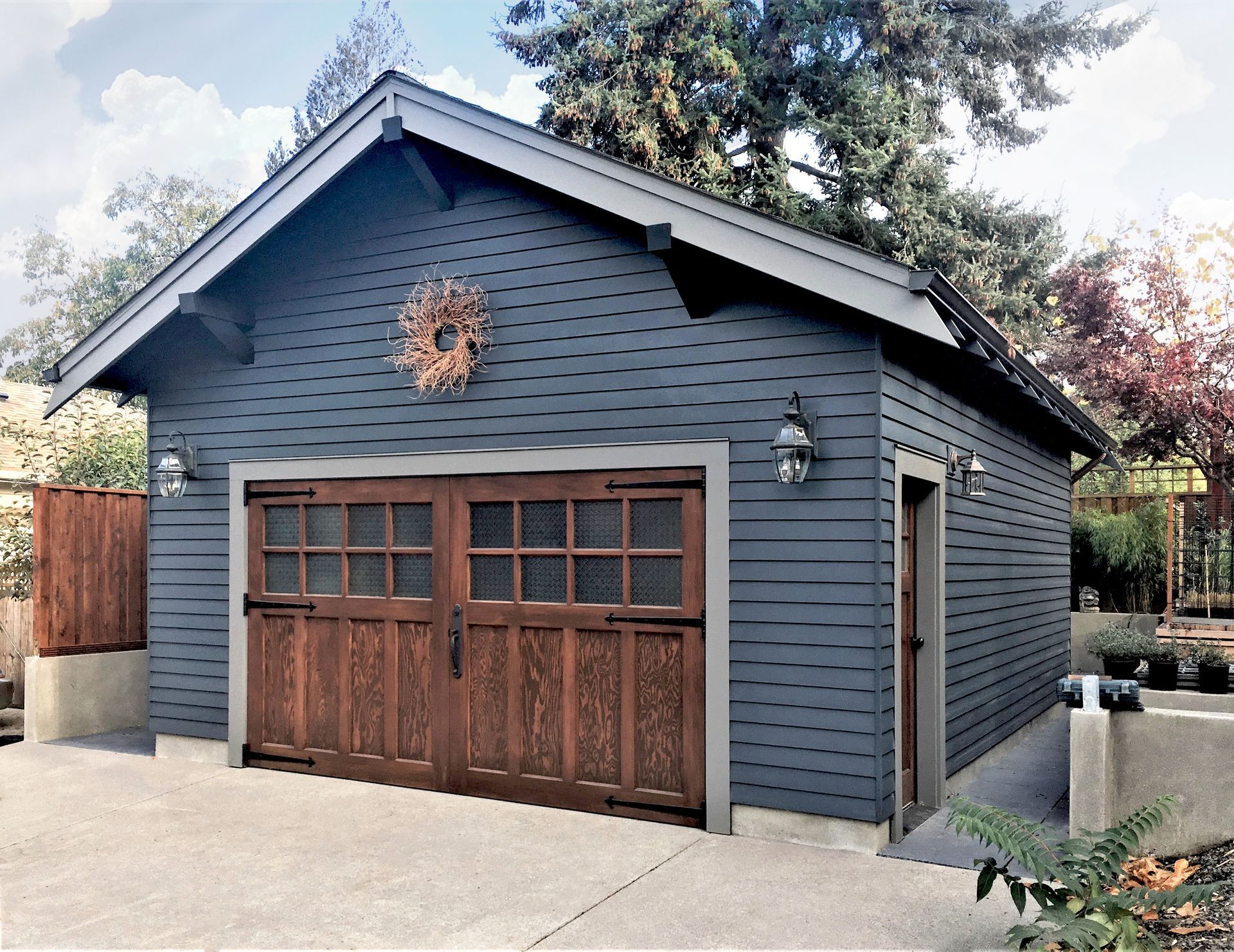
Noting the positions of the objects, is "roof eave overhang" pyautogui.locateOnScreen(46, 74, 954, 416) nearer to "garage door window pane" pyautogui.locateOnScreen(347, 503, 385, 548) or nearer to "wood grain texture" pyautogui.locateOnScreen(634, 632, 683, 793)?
"garage door window pane" pyautogui.locateOnScreen(347, 503, 385, 548)

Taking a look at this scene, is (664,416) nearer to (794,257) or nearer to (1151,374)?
(794,257)

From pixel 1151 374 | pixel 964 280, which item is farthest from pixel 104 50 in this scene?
pixel 1151 374

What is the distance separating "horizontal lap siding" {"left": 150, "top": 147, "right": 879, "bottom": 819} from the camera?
471 centimetres

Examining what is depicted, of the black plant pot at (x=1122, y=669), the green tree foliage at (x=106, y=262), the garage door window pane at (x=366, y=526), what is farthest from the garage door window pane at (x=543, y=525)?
the green tree foliage at (x=106, y=262)

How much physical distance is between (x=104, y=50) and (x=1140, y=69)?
4241 cm

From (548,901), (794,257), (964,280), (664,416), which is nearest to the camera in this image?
(548,901)

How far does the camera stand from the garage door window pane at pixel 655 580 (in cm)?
509

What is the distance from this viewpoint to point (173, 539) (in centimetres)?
675

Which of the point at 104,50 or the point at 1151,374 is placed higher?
the point at 104,50

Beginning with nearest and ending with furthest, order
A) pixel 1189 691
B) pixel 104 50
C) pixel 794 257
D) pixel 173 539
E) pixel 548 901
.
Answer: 1. pixel 548 901
2. pixel 794 257
3. pixel 1189 691
4. pixel 173 539
5. pixel 104 50

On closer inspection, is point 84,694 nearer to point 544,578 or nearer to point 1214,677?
point 544,578

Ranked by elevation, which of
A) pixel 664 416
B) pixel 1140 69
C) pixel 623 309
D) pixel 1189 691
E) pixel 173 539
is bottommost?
pixel 1189 691

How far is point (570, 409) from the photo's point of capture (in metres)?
5.37

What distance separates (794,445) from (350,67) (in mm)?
18342
